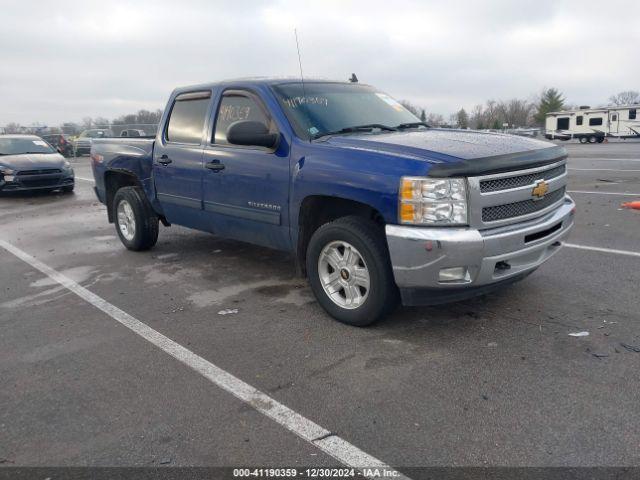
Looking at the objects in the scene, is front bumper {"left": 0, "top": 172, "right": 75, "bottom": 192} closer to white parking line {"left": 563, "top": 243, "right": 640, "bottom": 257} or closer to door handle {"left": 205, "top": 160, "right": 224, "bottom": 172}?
door handle {"left": 205, "top": 160, "right": 224, "bottom": 172}

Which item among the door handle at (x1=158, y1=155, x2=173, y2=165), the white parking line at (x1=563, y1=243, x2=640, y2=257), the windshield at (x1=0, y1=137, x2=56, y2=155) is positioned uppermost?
the windshield at (x1=0, y1=137, x2=56, y2=155)

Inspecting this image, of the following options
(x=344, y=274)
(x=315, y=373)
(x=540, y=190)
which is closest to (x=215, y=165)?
(x=344, y=274)

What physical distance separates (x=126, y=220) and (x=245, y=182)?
284cm

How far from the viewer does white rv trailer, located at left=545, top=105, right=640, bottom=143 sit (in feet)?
129

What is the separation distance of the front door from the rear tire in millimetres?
1456

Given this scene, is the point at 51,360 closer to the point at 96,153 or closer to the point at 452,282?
the point at 452,282

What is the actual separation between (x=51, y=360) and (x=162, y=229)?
4755 millimetres

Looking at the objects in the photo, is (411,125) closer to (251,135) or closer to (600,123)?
(251,135)

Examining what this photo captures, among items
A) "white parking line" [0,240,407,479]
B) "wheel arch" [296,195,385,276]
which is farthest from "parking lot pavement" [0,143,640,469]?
"wheel arch" [296,195,385,276]

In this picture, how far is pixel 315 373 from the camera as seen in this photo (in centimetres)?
352

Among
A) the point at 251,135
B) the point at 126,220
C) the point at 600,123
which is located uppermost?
the point at 600,123

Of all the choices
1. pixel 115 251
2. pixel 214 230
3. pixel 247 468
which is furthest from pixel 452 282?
pixel 115 251

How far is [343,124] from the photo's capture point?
478 centimetres

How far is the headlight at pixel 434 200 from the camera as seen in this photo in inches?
141
